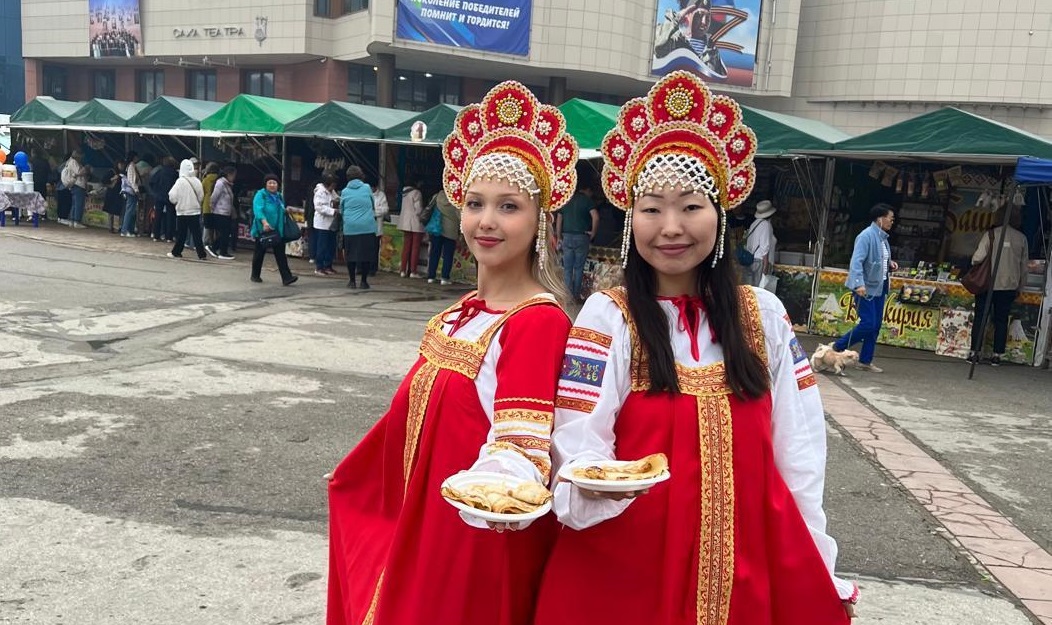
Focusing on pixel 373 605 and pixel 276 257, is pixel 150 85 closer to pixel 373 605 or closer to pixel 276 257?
Result: pixel 276 257

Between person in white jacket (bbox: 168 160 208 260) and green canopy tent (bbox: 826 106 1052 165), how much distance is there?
10.7 meters

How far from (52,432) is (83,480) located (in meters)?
0.92

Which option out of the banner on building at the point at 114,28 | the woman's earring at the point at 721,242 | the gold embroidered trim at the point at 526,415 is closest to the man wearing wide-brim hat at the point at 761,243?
the woman's earring at the point at 721,242

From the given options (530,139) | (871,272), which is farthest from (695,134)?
(871,272)

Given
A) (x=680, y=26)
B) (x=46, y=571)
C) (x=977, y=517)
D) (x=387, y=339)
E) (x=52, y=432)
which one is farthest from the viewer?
(x=680, y=26)

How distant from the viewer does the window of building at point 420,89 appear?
3028 cm

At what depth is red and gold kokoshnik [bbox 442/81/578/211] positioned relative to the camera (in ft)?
7.92

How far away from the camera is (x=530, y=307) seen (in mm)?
2229

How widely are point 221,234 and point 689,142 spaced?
49.4 feet

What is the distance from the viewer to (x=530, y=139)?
2.41m

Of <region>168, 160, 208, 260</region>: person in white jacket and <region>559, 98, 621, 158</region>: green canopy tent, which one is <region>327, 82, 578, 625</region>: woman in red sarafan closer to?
<region>559, 98, 621, 158</region>: green canopy tent

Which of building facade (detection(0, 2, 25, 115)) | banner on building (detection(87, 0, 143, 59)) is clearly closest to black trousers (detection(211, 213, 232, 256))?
banner on building (detection(87, 0, 143, 59))

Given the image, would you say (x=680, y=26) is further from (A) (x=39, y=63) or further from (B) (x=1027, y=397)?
(A) (x=39, y=63)

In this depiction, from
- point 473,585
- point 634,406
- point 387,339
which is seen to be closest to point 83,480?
point 473,585
